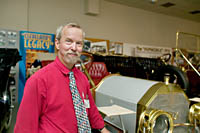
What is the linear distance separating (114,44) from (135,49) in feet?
3.84

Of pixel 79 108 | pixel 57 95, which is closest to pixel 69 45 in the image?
pixel 57 95

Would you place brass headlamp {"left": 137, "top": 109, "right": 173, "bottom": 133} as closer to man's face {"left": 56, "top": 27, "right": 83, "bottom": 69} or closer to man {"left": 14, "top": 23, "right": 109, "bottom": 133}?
man {"left": 14, "top": 23, "right": 109, "bottom": 133}

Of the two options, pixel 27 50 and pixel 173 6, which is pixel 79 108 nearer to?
pixel 27 50

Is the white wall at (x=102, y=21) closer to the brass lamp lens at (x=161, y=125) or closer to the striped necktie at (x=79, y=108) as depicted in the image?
the striped necktie at (x=79, y=108)

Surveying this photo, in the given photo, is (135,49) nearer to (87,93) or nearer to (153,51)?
(153,51)

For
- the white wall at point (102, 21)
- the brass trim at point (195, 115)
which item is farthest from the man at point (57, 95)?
the white wall at point (102, 21)

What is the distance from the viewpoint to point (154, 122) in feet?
5.89

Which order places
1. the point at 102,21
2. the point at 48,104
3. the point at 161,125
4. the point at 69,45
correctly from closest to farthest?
the point at 48,104 < the point at 69,45 < the point at 161,125 < the point at 102,21

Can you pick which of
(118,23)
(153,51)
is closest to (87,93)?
(118,23)

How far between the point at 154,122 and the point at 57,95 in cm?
112

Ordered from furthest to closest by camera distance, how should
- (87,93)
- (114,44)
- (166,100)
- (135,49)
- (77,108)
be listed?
1. (135,49)
2. (114,44)
3. (166,100)
4. (87,93)
5. (77,108)

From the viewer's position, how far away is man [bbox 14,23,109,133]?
3.84 ft

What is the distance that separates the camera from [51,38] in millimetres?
5715

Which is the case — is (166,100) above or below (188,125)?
above
